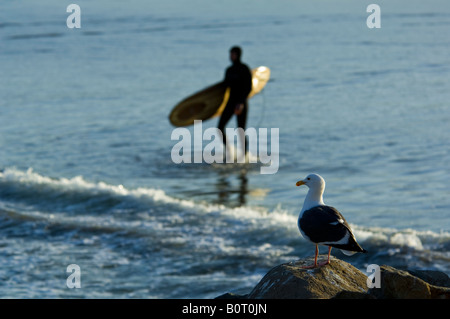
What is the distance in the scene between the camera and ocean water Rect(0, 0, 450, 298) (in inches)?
420

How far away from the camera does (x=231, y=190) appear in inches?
549

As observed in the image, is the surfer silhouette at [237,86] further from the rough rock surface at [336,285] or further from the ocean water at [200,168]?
the rough rock surface at [336,285]

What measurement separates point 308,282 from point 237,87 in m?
9.20

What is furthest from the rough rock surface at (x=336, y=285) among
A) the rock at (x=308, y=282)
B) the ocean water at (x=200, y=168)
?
the ocean water at (x=200, y=168)

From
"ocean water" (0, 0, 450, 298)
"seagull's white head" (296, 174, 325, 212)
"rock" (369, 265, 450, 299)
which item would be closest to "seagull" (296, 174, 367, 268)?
"seagull's white head" (296, 174, 325, 212)

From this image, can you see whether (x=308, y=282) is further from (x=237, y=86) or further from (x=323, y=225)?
(x=237, y=86)

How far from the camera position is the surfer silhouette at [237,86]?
1478 centimetres

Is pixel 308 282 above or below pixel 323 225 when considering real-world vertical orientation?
below

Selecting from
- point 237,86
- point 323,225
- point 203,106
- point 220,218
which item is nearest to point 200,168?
point 203,106

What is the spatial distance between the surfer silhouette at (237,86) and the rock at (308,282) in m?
8.59

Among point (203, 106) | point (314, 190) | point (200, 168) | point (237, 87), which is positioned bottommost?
point (314, 190)
